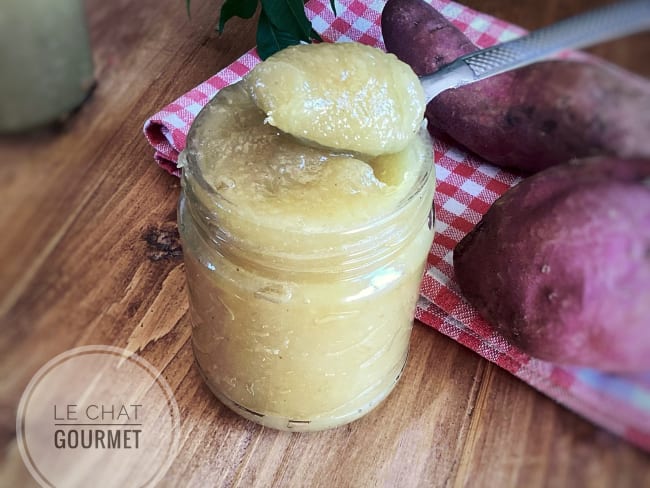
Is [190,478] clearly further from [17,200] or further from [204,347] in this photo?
[17,200]

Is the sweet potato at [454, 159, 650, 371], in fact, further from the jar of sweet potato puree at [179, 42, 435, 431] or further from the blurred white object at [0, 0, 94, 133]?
the blurred white object at [0, 0, 94, 133]

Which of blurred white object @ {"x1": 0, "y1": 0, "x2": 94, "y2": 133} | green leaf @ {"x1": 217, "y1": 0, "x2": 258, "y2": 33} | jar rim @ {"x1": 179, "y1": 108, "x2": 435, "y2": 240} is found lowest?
jar rim @ {"x1": 179, "y1": 108, "x2": 435, "y2": 240}

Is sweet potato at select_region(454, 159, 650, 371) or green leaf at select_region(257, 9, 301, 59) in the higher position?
green leaf at select_region(257, 9, 301, 59)

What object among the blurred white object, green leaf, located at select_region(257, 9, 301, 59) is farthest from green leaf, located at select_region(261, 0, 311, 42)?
the blurred white object

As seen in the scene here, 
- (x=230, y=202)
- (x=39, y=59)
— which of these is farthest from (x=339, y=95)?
(x=39, y=59)

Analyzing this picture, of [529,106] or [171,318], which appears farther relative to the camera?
[171,318]

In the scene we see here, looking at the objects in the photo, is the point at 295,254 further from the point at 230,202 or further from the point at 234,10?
the point at 234,10

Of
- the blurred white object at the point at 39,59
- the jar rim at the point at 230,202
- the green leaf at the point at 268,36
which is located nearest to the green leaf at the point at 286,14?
the green leaf at the point at 268,36
